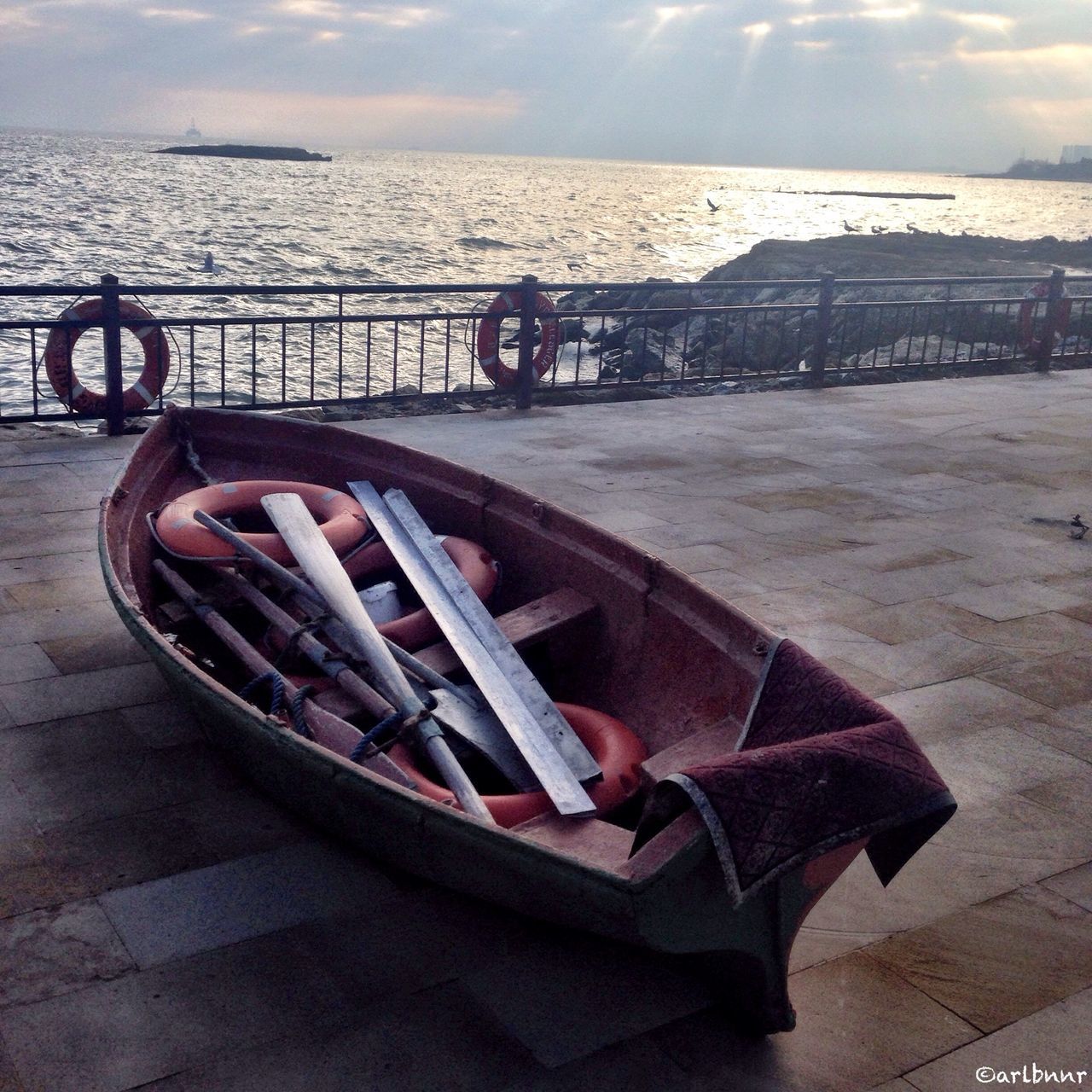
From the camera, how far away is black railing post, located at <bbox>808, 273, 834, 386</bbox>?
1294cm

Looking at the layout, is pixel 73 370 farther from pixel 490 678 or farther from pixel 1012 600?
pixel 1012 600

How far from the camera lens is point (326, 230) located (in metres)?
64.2

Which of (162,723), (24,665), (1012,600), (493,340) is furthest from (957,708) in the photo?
(493,340)

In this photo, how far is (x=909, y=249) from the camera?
46125 millimetres

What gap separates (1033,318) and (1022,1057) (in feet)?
48.9

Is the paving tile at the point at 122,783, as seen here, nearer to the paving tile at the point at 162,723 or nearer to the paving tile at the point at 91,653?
the paving tile at the point at 162,723

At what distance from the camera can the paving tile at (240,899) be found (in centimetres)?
335

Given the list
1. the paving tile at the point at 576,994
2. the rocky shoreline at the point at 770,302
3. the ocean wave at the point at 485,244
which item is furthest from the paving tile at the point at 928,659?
the ocean wave at the point at 485,244

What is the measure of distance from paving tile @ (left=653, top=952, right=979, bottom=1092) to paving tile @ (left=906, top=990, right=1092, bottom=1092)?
0.15 feet

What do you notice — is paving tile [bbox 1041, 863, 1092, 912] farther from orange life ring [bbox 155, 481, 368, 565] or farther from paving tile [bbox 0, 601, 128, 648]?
paving tile [bbox 0, 601, 128, 648]

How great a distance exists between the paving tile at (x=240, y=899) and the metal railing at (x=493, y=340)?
19.4 ft

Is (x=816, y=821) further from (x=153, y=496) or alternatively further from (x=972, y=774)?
(x=153, y=496)

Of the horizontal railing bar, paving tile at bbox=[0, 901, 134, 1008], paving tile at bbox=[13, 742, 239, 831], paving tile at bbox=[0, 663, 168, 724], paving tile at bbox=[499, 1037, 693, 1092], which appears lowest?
paving tile at bbox=[0, 901, 134, 1008]

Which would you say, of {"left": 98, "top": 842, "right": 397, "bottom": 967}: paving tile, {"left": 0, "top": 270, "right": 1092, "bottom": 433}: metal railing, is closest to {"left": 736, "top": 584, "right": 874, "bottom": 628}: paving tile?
{"left": 98, "top": 842, "right": 397, "bottom": 967}: paving tile
